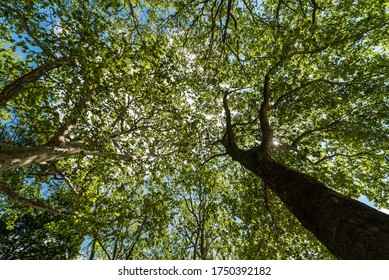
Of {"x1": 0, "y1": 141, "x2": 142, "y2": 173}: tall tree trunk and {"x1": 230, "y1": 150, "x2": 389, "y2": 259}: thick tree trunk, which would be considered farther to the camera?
{"x1": 0, "y1": 141, "x2": 142, "y2": 173}: tall tree trunk

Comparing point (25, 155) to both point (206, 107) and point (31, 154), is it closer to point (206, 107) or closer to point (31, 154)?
point (31, 154)

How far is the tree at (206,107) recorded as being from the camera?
666 centimetres

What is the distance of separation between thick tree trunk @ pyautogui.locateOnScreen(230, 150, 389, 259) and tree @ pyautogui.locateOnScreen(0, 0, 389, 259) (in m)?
0.06

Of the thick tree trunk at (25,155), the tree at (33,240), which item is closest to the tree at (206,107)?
the thick tree trunk at (25,155)

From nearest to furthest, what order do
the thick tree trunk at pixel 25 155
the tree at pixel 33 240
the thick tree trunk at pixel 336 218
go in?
the thick tree trunk at pixel 336 218, the thick tree trunk at pixel 25 155, the tree at pixel 33 240

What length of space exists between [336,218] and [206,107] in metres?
10.8

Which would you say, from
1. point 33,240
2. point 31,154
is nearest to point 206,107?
point 31,154

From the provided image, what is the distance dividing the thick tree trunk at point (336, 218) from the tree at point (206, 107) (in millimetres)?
58

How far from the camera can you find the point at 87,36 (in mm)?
6473

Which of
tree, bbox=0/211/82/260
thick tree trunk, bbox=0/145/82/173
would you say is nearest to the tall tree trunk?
thick tree trunk, bbox=0/145/82/173

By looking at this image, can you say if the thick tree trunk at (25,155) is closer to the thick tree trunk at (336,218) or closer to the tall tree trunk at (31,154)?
the tall tree trunk at (31,154)

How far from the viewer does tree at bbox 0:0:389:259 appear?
666cm

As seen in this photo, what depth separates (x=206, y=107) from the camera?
512 inches

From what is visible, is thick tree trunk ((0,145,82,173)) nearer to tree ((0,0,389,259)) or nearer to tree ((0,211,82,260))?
tree ((0,0,389,259))
